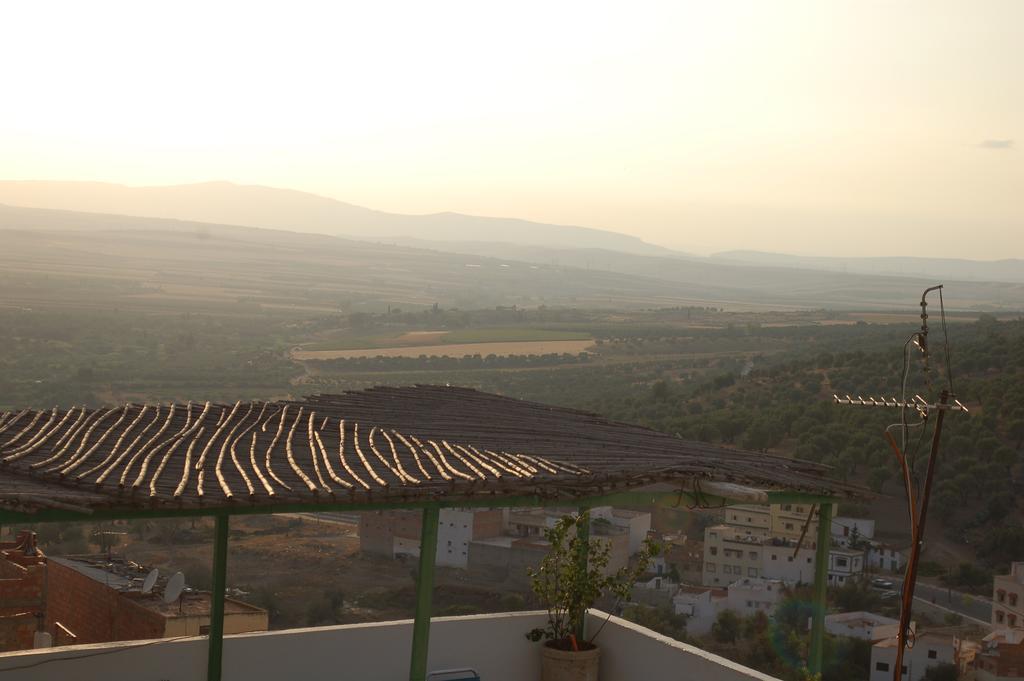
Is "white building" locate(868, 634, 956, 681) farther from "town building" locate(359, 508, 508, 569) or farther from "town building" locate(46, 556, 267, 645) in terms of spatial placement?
"town building" locate(46, 556, 267, 645)

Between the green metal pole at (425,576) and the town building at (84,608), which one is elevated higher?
the green metal pole at (425,576)

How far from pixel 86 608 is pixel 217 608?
12.4 ft

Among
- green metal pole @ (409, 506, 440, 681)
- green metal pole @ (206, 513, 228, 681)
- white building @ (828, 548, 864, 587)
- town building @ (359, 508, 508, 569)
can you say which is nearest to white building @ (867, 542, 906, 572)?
white building @ (828, 548, 864, 587)

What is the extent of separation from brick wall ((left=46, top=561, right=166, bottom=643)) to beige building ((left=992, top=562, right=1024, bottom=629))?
48.2 ft

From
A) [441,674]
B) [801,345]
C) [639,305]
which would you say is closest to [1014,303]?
[639,305]

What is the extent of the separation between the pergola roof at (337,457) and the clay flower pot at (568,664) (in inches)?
41.0

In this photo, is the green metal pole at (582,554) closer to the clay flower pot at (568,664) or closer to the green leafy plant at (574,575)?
the green leafy plant at (574,575)

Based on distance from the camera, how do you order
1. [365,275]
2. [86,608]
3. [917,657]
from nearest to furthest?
[86,608] < [917,657] < [365,275]

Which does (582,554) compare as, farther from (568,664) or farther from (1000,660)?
(1000,660)

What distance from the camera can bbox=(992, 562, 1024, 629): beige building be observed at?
1833 cm

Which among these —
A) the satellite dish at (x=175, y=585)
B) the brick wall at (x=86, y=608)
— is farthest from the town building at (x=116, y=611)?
→ the satellite dish at (x=175, y=585)

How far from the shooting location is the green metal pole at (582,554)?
5.88 m

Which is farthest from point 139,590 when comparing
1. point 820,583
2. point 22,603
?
point 820,583

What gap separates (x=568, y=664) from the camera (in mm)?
5977
